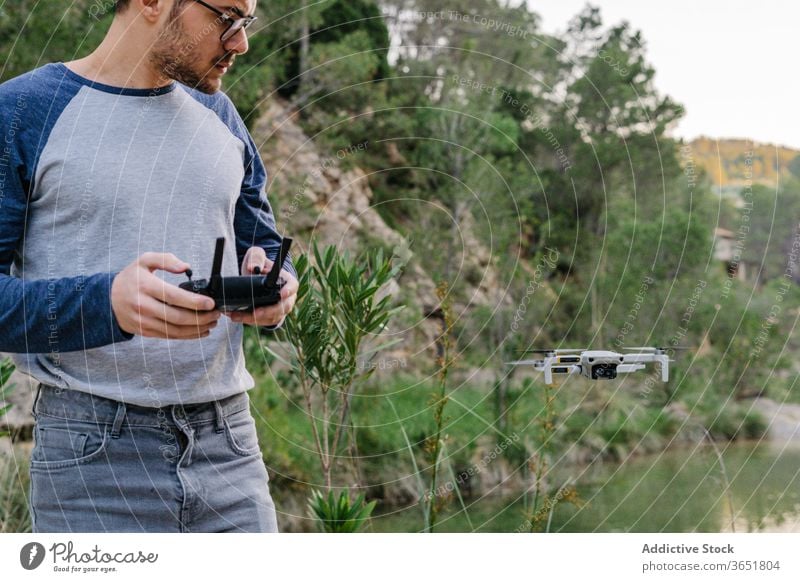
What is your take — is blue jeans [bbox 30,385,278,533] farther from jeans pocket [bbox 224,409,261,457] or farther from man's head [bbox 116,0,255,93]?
man's head [bbox 116,0,255,93]

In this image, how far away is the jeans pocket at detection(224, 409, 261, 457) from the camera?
3.91ft

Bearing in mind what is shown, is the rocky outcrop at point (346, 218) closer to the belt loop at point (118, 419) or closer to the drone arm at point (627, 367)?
the drone arm at point (627, 367)

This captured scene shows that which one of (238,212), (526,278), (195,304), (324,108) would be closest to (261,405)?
(324,108)

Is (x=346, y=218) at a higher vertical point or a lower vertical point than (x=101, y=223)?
lower

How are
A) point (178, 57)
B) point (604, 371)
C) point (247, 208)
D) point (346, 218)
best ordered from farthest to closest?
point (346, 218), point (604, 371), point (247, 208), point (178, 57)

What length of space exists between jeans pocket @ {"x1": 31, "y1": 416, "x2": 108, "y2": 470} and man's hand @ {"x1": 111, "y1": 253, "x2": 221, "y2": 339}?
7.2 inches

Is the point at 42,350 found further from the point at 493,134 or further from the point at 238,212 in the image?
the point at 493,134

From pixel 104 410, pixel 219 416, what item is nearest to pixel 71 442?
pixel 104 410

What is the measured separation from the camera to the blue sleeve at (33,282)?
3.30ft

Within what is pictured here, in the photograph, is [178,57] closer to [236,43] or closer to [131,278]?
[236,43]

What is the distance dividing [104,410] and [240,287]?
0.26 m

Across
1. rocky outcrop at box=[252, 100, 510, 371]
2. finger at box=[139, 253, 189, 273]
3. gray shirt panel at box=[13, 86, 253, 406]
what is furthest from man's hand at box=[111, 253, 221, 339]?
rocky outcrop at box=[252, 100, 510, 371]

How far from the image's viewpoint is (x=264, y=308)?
110 centimetres
